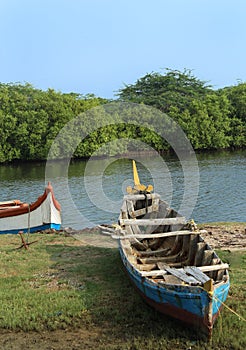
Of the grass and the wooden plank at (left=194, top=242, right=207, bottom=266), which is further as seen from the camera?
the wooden plank at (left=194, top=242, right=207, bottom=266)

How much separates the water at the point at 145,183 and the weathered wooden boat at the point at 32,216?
230 centimetres

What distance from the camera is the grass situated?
6.56m

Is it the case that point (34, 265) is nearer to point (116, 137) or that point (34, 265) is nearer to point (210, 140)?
point (116, 137)

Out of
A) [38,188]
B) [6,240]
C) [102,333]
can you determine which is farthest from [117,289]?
[38,188]

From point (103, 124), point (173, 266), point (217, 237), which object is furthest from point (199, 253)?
point (103, 124)

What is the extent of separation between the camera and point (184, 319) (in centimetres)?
647

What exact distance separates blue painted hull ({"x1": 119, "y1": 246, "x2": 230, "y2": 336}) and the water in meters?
12.9

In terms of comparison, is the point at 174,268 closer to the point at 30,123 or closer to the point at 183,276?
the point at 183,276

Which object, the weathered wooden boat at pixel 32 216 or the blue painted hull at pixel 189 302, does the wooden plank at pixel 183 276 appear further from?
the weathered wooden boat at pixel 32 216

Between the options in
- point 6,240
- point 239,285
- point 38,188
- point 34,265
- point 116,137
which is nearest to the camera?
point 239,285

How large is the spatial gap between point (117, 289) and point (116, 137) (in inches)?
1734

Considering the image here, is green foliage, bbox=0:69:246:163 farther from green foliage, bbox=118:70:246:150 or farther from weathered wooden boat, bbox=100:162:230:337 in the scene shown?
weathered wooden boat, bbox=100:162:230:337

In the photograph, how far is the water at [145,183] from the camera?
2144 centimetres

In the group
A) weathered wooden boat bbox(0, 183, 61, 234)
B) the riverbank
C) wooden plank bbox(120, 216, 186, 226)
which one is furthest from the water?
wooden plank bbox(120, 216, 186, 226)
